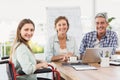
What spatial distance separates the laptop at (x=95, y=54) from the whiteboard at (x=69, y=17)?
5.47 ft

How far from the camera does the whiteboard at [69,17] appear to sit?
476cm

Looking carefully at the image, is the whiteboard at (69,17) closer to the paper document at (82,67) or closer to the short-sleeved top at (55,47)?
the short-sleeved top at (55,47)

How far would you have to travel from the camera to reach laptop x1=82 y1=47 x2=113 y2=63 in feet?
10.0

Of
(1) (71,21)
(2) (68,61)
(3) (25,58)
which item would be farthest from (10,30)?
(3) (25,58)

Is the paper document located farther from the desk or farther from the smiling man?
the smiling man

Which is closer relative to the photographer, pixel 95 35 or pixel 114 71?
pixel 114 71

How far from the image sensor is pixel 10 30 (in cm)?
488

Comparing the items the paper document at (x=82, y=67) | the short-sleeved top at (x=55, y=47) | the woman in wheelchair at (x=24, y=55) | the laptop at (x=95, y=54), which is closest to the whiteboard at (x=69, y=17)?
the short-sleeved top at (x=55, y=47)

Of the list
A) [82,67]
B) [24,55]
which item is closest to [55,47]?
[82,67]

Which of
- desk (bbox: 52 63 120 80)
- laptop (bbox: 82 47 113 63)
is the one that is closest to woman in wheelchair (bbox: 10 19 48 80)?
desk (bbox: 52 63 120 80)

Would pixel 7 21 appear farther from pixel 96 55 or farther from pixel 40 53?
pixel 96 55

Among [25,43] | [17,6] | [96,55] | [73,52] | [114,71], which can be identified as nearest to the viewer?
[114,71]

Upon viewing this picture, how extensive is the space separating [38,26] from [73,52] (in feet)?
5.04

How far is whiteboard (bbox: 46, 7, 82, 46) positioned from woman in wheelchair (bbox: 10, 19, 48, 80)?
1842 millimetres
